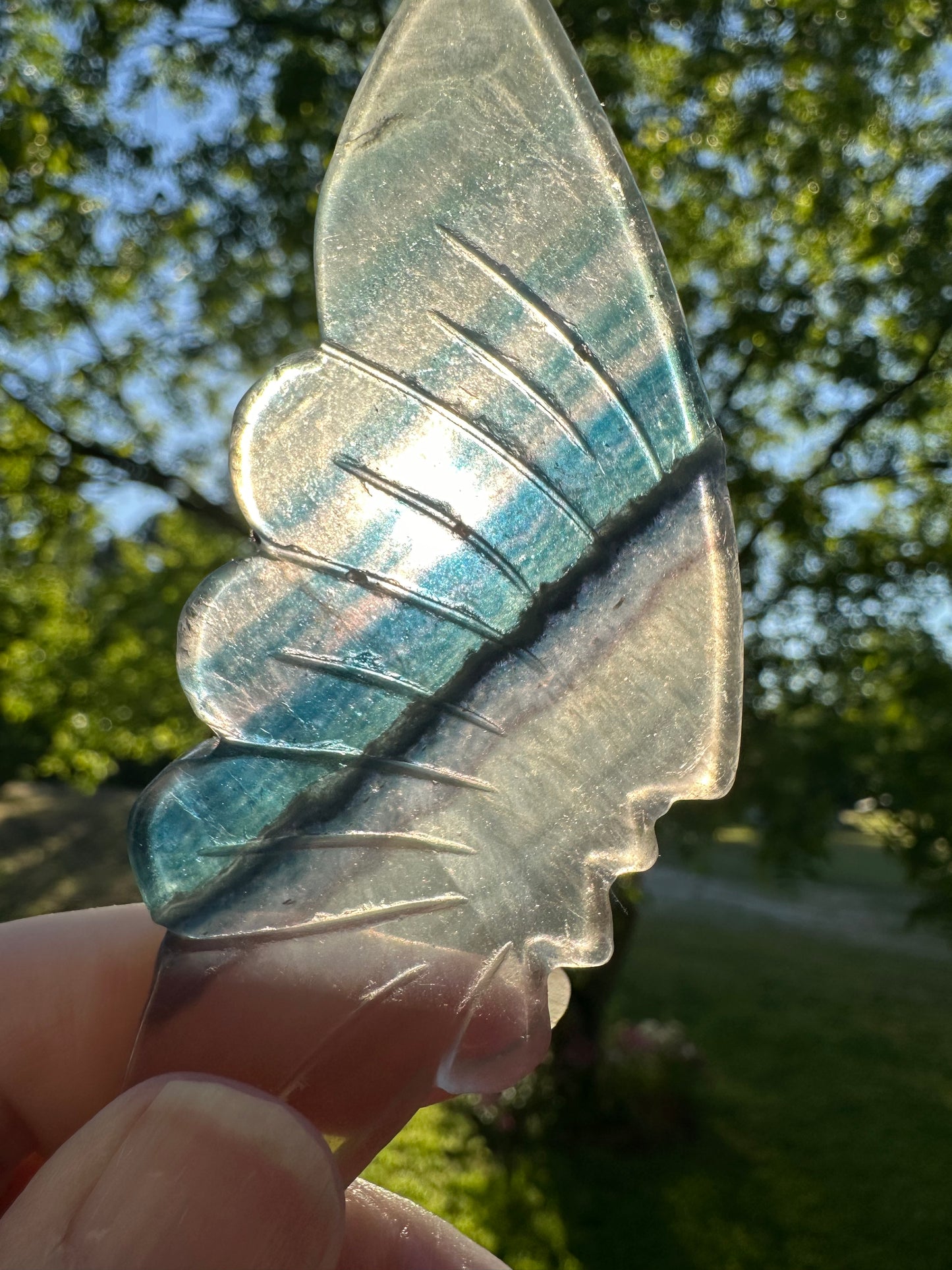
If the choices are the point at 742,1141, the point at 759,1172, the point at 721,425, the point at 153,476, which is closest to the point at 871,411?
the point at 721,425

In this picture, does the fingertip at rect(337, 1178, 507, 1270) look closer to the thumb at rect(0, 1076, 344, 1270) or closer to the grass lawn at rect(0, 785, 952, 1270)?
the thumb at rect(0, 1076, 344, 1270)

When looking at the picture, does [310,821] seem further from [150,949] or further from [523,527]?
[150,949]

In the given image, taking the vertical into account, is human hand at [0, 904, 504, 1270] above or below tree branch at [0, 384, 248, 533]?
below

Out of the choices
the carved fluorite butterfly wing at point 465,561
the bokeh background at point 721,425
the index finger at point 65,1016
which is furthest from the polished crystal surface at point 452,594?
the bokeh background at point 721,425

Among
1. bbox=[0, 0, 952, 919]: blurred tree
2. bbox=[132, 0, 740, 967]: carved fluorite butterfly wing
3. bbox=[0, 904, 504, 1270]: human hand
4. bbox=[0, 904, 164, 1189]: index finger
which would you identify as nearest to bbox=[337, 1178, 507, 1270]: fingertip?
bbox=[0, 904, 504, 1270]: human hand

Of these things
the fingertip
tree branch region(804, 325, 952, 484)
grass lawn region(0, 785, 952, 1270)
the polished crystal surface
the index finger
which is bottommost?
grass lawn region(0, 785, 952, 1270)
